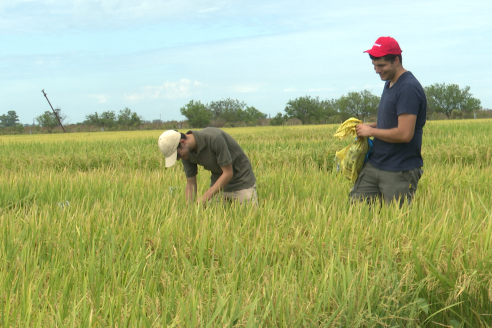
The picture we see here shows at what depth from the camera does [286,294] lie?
1.64 metres

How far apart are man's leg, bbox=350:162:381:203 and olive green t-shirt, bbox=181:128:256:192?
97cm

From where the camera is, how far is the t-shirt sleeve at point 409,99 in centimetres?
301

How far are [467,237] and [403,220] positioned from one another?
471mm

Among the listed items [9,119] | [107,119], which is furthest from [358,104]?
[9,119]

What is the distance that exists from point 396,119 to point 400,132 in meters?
0.18

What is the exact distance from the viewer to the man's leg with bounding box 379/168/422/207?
3248mm

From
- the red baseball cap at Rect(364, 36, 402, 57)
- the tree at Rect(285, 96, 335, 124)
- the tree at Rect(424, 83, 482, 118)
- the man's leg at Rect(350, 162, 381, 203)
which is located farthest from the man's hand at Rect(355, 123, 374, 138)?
the tree at Rect(424, 83, 482, 118)

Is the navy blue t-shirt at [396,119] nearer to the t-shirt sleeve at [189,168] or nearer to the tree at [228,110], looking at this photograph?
the t-shirt sleeve at [189,168]

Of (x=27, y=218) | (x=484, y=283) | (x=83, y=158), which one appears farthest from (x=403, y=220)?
(x=83, y=158)

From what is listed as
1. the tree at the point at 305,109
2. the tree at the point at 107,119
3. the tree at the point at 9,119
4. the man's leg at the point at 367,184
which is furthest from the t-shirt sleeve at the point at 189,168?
A: the tree at the point at 9,119

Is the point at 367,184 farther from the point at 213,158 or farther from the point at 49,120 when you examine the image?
the point at 49,120

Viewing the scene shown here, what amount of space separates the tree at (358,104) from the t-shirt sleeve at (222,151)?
74.0 meters

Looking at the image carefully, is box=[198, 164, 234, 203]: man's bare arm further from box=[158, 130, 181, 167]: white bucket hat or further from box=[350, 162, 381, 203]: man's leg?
box=[350, 162, 381, 203]: man's leg

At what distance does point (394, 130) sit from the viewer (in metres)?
3.09
